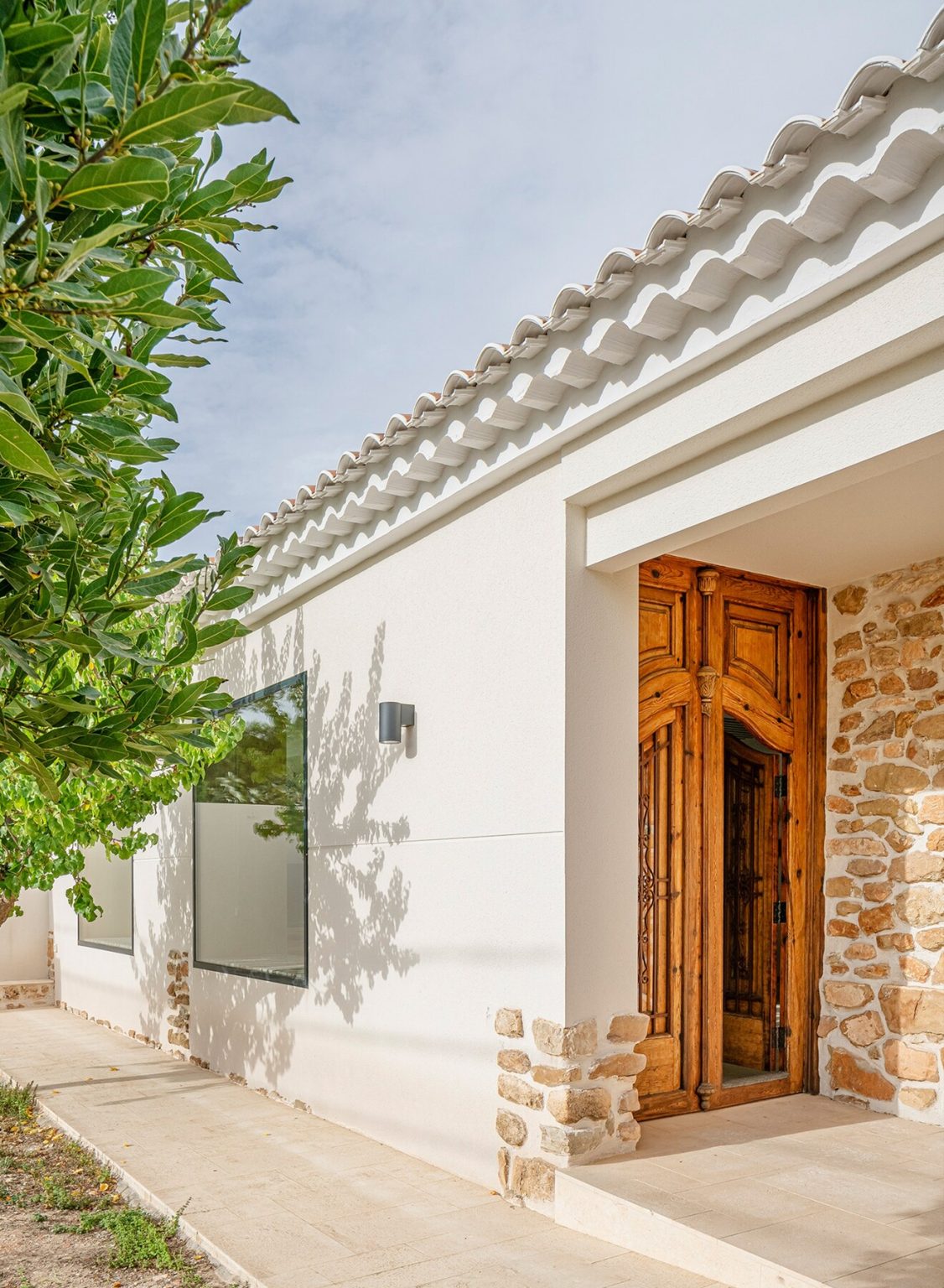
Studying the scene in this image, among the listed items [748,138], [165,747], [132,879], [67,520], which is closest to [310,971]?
[132,879]

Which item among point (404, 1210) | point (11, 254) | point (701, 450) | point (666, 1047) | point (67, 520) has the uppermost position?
point (701, 450)

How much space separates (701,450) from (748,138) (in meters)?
11.6

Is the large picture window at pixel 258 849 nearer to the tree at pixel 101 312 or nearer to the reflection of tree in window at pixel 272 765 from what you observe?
the reflection of tree in window at pixel 272 765

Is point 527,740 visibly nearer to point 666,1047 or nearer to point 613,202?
point 666,1047

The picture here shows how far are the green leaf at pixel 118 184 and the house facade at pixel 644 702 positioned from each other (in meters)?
2.57

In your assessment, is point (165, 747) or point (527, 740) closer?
point (165, 747)

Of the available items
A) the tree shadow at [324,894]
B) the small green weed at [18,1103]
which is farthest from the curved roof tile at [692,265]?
the small green weed at [18,1103]

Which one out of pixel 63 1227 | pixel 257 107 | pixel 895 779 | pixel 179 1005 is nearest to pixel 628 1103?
pixel 895 779

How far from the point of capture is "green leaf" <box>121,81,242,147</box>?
3.77ft

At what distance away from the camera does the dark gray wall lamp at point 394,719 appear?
6207 mm

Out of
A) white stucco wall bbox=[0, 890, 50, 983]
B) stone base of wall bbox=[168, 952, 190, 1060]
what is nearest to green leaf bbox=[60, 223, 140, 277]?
Answer: stone base of wall bbox=[168, 952, 190, 1060]

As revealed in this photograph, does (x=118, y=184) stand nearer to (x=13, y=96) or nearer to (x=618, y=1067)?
(x=13, y=96)

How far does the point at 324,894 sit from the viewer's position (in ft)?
23.9

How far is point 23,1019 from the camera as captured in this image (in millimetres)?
12023
